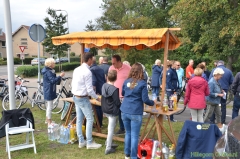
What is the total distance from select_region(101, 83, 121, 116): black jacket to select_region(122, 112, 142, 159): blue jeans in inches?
14.2

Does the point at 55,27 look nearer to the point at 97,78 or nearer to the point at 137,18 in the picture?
the point at 137,18

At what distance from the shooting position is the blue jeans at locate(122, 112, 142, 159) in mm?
4211

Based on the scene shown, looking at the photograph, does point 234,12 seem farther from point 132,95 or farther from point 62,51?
point 62,51

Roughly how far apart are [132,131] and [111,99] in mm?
732

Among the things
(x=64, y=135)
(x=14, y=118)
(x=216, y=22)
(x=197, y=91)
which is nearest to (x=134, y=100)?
(x=197, y=91)

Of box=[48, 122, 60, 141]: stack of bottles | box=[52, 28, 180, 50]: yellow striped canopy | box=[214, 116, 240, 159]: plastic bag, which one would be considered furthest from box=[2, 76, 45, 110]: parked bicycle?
box=[214, 116, 240, 159]: plastic bag

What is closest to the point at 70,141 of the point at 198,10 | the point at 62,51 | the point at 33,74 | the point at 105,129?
the point at 105,129

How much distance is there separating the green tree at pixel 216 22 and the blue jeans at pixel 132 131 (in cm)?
893

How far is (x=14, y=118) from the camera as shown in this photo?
497 cm

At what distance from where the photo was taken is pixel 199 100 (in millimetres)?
5465

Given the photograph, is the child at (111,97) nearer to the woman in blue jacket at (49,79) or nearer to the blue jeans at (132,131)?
the blue jeans at (132,131)

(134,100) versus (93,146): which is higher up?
(134,100)

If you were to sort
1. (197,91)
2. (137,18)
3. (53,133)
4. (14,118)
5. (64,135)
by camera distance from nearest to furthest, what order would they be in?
(14,118), (197,91), (64,135), (53,133), (137,18)

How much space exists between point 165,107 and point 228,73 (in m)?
3.14
